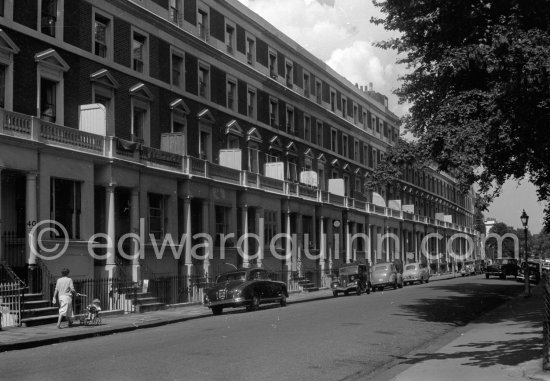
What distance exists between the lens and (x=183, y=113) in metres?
35.3

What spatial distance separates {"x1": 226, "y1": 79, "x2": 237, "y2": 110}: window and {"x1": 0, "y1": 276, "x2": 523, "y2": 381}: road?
63.5ft

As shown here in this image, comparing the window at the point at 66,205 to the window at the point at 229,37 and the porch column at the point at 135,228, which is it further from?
the window at the point at 229,37

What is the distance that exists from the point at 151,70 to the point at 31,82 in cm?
822

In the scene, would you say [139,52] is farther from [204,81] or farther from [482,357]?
[482,357]

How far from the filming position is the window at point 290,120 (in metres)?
49.1

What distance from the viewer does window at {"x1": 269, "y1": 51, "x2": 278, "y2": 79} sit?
46719 mm

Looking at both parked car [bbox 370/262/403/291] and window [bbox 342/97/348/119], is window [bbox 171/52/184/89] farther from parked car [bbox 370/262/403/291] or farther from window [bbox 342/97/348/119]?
window [bbox 342/97/348/119]

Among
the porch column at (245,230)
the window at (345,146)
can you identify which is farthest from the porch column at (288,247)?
the window at (345,146)

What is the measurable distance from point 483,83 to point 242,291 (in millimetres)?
11829

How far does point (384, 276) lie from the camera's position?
4428 centimetres

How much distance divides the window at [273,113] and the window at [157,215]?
16.0 meters

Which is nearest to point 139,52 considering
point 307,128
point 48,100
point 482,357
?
point 48,100

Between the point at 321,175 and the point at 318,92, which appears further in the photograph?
the point at 318,92

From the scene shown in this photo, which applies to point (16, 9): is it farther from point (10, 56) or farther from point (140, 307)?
point (140, 307)
